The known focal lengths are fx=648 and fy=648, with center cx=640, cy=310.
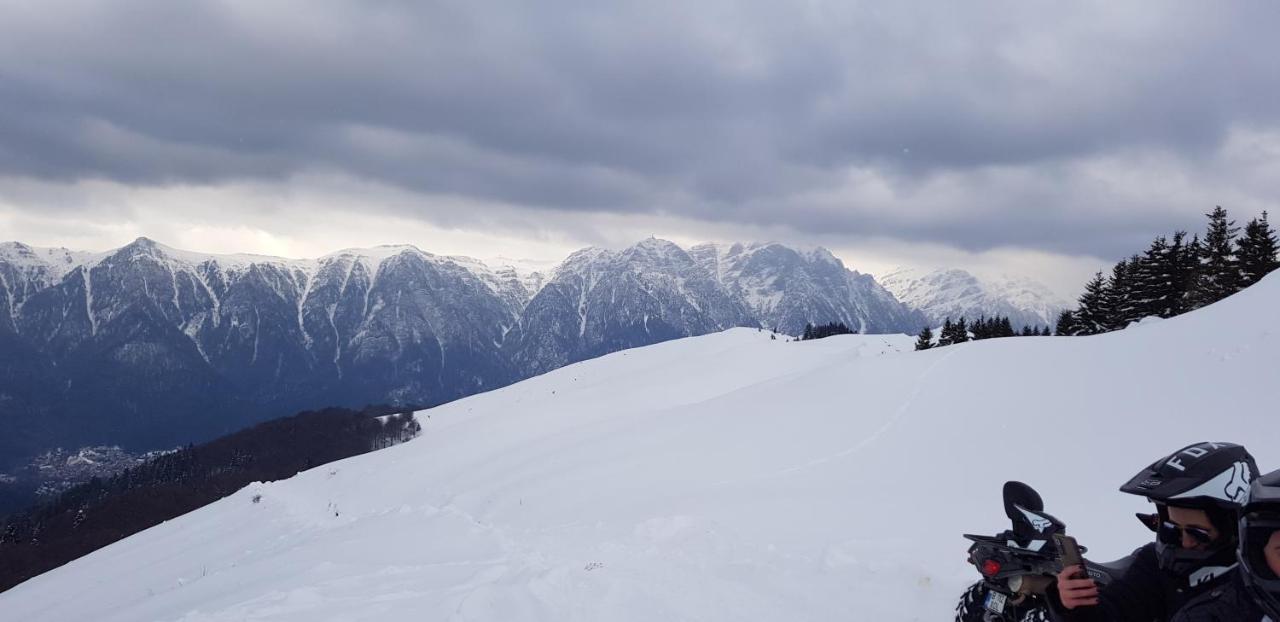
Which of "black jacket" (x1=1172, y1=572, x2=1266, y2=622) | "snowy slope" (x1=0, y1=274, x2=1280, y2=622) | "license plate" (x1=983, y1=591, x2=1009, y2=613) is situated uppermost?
"black jacket" (x1=1172, y1=572, x2=1266, y2=622)

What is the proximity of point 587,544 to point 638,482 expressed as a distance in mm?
5133

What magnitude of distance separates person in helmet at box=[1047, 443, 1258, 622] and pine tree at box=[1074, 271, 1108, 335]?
182 ft

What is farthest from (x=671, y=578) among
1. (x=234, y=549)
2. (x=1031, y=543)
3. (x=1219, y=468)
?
(x=234, y=549)

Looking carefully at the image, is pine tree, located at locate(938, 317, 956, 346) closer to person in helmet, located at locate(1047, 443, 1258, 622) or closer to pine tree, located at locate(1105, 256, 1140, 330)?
pine tree, located at locate(1105, 256, 1140, 330)

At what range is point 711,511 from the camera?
46.8 ft

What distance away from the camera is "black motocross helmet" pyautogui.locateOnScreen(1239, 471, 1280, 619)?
3.15 meters

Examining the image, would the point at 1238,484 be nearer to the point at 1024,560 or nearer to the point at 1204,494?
the point at 1204,494

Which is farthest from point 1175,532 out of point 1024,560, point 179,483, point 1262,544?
point 179,483

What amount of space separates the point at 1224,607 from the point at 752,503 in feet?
38.0

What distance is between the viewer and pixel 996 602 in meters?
4.76

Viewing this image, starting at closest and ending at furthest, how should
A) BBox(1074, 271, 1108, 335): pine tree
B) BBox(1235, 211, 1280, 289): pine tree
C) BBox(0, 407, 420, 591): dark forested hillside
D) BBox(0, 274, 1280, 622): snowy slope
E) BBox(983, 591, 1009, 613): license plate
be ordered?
BBox(983, 591, 1009, 613): license plate → BBox(0, 274, 1280, 622): snowy slope → BBox(1235, 211, 1280, 289): pine tree → BBox(1074, 271, 1108, 335): pine tree → BBox(0, 407, 420, 591): dark forested hillside

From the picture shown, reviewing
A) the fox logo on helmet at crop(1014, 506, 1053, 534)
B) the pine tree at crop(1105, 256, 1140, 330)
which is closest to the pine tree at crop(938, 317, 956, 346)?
the pine tree at crop(1105, 256, 1140, 330)

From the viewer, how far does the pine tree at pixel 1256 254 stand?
40031mm

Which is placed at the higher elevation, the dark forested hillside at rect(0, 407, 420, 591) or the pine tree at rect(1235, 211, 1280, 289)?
the pine tree at rect(1235, 211, 1280, 289)
